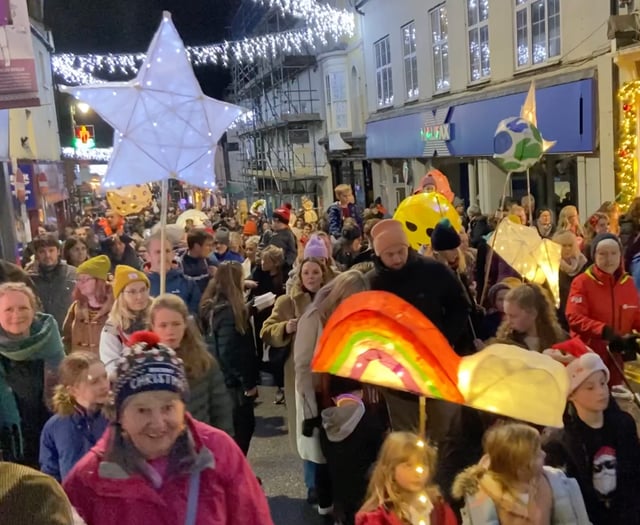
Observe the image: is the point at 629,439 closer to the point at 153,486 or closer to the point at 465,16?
the point at 153,486

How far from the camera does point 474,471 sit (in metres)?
3.20

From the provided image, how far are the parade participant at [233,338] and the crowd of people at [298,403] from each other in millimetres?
15

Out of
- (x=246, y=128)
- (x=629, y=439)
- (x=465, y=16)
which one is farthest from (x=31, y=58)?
(x=246, y=128)

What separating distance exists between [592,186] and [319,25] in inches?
633

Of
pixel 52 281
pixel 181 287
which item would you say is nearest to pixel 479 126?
pixel 181 287

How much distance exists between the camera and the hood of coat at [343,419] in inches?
171

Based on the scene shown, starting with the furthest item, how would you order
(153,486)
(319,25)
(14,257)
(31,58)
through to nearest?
(319,25) → (14,257) → (31,58) → (153,486)

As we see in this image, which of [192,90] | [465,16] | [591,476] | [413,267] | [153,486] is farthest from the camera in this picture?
[465,16]

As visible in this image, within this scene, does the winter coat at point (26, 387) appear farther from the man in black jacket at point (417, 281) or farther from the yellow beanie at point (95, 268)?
the man in black jacket at point (417, 281)

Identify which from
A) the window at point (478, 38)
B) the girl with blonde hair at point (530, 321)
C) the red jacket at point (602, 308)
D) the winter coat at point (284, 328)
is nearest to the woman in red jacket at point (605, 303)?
the red jacket at point (602, 308)

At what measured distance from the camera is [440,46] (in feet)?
62.2

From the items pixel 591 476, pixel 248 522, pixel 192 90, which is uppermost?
pixel 192 90

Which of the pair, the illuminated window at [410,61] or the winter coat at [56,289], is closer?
the winter coat at [56,289]

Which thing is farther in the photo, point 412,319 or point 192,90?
point 192,90
